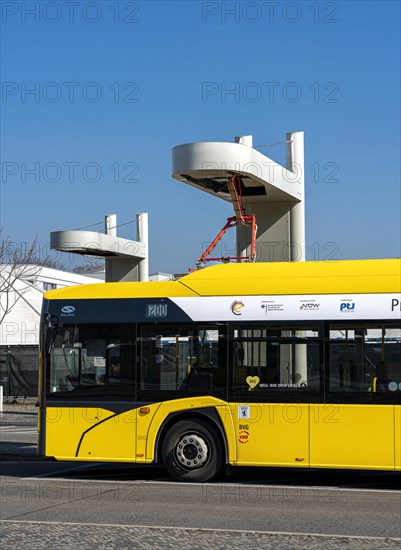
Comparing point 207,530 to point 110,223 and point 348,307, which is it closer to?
point 348,307

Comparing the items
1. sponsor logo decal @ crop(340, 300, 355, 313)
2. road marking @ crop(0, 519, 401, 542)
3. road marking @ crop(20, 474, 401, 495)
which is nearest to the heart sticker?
road marking @ crop(20, 474, 401, 495)

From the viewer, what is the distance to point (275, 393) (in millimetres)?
13398

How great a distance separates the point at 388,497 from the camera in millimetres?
12250

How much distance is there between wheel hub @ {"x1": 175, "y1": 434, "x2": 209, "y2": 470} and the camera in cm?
1374

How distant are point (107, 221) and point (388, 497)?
20.8m

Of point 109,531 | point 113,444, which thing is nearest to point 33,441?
point 113,444

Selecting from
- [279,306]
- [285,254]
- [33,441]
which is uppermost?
[285,254]

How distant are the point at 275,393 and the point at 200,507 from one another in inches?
103

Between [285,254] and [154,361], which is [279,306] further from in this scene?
[285,254]

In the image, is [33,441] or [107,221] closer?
[33,441]

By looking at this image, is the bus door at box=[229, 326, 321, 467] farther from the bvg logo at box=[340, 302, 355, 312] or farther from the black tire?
the bvg logo at box=[340, 302, 355, 312]

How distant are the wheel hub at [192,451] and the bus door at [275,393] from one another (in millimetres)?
553

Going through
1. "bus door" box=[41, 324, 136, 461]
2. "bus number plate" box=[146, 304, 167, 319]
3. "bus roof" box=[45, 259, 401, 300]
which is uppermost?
"bus roof" box=[45, 259, 401, 300]

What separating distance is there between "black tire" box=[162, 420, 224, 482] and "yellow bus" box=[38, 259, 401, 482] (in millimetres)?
15
